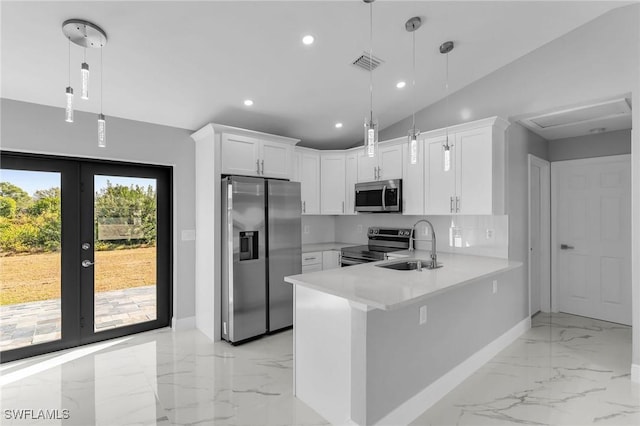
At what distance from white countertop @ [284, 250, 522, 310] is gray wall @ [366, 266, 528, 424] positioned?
0.53 ft

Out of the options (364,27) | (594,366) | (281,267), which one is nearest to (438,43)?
(364,27)

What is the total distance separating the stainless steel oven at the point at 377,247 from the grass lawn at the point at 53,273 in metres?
2.35

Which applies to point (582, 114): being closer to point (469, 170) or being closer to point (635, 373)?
point (469, 170)

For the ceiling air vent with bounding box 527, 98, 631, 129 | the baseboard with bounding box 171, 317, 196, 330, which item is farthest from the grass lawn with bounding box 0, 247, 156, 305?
the ceiling air vent with bounding box 527, 98, 631, 129

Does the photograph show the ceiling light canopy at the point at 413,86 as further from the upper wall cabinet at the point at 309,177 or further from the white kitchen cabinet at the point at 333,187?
the upper wall cabinet at the point at 309,177

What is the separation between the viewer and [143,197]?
376 cm

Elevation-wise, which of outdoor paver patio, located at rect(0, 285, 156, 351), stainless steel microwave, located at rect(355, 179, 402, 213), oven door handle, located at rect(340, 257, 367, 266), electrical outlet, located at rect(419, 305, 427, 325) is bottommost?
outdoor paver patio, located at rect(0, 285, 156, 351)

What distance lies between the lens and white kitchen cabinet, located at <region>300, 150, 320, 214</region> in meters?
4.52

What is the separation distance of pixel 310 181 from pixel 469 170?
2039mm

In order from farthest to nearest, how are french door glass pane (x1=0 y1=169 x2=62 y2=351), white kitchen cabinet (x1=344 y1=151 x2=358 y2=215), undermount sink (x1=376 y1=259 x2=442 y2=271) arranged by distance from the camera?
1. white kitchen cabinet (x1=344 y1=151 x2=358 y2=215)
2. french door glass pane (x1=0 y1=169 x2=62 y2=351)
3. undermount sink (x1=376 y1=259 x2=442 y2=271)

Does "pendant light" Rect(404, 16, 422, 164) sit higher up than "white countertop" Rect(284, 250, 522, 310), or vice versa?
"pendant light" Rect(404, 16, 422, 164)

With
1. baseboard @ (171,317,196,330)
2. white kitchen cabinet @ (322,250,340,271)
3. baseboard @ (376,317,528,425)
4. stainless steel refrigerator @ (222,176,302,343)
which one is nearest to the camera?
baseboard @ (376,317,528,425)

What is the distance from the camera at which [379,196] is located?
13.8 feet

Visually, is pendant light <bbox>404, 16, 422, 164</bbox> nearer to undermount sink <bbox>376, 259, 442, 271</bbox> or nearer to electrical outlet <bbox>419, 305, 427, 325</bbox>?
→ undermount sink <bbox>376, 259, 442, 271</bbox>
